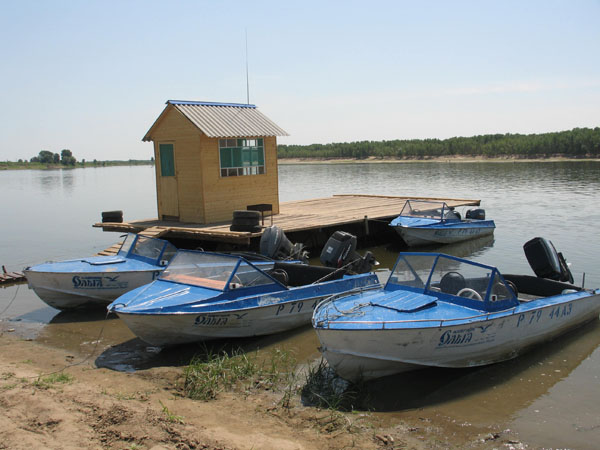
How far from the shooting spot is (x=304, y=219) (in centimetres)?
1803

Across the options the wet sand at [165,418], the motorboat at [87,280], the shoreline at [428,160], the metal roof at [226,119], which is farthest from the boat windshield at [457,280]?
the shoreline at [428,160]

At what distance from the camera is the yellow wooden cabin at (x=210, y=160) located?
16.6 meters

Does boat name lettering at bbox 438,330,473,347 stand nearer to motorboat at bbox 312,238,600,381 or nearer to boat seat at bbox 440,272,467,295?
motorboat at bbox 312,238,600,381

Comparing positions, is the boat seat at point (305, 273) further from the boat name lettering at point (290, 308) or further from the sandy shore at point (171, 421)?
the sandy shore at point (171, 421)

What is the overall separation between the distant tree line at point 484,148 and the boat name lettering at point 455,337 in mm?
62648

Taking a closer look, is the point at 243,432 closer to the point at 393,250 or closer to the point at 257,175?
the point at 257,175

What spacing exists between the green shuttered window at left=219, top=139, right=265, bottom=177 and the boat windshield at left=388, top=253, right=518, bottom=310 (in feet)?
31.5

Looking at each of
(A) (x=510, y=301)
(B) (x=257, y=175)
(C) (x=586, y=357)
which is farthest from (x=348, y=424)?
(B) (x=257, y=175)

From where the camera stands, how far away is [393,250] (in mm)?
19516

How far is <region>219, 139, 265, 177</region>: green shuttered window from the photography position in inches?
674

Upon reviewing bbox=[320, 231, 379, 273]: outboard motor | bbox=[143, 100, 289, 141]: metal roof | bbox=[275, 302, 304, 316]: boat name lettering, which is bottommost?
bbox=[275, 302, 304, 316]: boat name lettering

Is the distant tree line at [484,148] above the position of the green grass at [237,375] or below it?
above

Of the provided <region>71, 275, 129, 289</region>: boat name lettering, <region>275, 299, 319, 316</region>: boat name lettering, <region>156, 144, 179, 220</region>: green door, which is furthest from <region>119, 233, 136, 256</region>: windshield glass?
<region>156, 144, 179, 220</region>: green door

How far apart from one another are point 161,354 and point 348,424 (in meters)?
4.04
